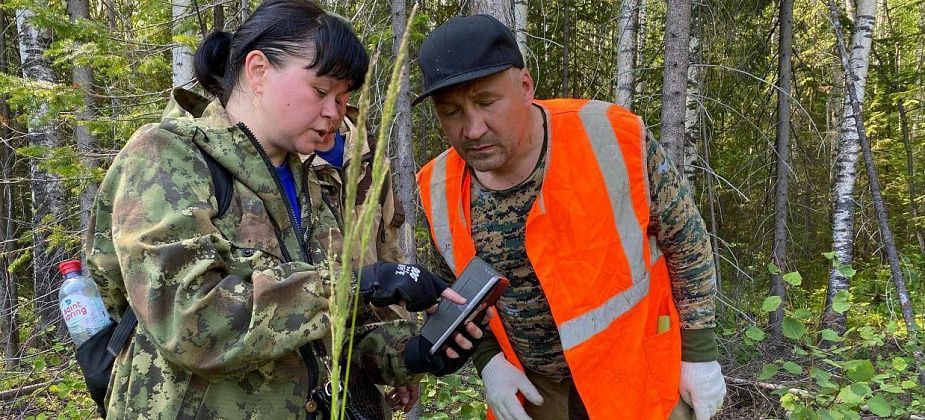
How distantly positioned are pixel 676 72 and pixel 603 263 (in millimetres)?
2711

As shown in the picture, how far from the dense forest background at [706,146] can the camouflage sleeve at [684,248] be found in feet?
2.61

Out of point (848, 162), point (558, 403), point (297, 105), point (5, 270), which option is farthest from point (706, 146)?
point (5, 270)

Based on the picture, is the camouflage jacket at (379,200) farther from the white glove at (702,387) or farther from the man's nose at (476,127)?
the white glove at (702,387)

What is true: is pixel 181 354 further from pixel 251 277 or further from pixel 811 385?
pixel 811 385

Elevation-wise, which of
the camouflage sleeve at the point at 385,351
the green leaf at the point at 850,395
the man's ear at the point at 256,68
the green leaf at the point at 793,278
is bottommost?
the green leaf at the point at 850,395

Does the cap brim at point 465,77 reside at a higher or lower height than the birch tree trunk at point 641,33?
lower

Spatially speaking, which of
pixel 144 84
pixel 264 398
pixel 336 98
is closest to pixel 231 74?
pixel 336 98

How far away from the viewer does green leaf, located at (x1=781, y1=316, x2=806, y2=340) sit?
9.67ft

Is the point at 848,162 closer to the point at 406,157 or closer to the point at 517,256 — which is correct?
the point at 406,157

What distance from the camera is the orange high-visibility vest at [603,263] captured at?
213 cm

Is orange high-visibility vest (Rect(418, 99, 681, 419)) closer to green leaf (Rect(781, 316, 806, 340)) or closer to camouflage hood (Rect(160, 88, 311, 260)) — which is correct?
camouflage hood (Rect(160, 88, 311, 260))

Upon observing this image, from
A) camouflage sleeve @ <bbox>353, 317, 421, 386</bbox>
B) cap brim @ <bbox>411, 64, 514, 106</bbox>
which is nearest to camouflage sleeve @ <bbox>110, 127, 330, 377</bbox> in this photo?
camouflage sleeve @ <bbox>353, 317, 421, 386</bbox>

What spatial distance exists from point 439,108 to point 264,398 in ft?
3.70

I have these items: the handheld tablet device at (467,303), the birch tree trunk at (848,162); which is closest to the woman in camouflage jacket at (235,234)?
the handheld tablet device at (467,303)
